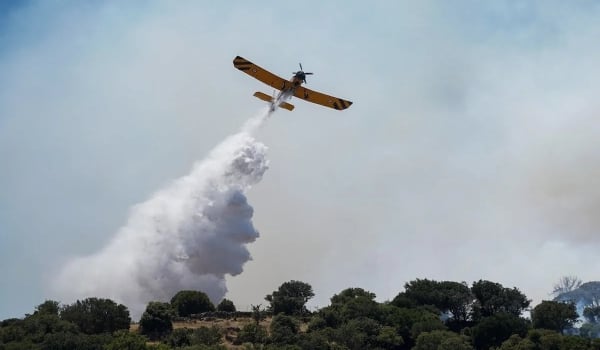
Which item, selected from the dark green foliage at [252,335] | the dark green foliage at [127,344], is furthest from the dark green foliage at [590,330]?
the dark green foliage at [127,344]

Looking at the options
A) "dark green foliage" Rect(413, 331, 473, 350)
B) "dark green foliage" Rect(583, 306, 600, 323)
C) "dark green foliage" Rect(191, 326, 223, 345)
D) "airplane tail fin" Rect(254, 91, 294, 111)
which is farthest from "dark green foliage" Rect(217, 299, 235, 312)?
"dark green foliage" Rect(583, 306, 600, 323)

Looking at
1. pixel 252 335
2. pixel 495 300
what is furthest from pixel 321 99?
pixel 495 300

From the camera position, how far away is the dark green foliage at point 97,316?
9844 centimetres

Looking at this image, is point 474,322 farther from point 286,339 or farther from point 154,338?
point 154,338

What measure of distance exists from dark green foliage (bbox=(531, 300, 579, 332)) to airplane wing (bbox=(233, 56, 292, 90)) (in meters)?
73.1

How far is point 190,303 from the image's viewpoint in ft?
378

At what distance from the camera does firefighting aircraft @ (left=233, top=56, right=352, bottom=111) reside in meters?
89.1

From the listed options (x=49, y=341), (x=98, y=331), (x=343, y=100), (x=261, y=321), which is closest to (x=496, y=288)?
(x=261, y=321)

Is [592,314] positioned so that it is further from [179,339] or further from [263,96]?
[179,339]

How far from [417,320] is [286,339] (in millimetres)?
29659

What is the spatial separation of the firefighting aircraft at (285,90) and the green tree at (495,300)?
61.1m

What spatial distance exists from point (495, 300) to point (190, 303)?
62.9m

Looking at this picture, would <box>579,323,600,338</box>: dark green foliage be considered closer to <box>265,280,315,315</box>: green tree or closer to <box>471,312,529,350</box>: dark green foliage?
<box>471,312,529,350</box>: dark green foliage

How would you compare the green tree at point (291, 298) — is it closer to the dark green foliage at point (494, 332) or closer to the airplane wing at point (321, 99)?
the dark green foliage at point (494, 332)
